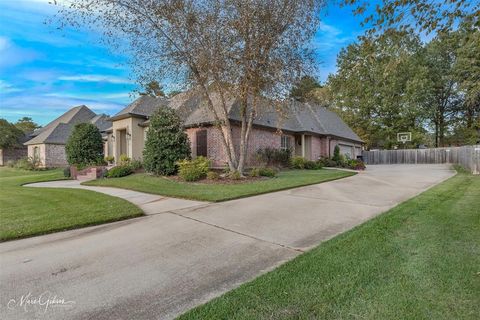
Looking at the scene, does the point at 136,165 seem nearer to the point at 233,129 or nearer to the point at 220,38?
the point at 233,129

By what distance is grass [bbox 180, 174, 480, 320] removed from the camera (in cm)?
242

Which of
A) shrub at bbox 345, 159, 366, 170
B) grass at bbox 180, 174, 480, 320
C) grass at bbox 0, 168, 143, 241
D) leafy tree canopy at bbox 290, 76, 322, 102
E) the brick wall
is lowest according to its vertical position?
grass at bbox 180, 174, 480, 320

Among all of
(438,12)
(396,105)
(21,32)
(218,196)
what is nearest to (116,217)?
(218,196)

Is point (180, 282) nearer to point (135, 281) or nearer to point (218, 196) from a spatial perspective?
point (135, 281)

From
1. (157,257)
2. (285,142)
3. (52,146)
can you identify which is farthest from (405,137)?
(52,146)

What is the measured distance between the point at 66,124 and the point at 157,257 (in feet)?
96.7

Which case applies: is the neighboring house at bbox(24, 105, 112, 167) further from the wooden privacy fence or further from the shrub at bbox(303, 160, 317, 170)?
the wooden privacy fence

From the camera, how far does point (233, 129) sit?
15.3 m

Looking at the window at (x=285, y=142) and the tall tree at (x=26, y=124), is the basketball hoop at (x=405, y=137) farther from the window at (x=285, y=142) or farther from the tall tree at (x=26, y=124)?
the tall tree at (x=26, y=124)

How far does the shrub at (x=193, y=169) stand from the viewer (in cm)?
1209

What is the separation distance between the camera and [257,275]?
3250mm

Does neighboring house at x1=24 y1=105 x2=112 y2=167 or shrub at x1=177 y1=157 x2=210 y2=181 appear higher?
neighboring house at x1=24 y1=105 x2=112 y2=167

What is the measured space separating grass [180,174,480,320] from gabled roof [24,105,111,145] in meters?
23.3

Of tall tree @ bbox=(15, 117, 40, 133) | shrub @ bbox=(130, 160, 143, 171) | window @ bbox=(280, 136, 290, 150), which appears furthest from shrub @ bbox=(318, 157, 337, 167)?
tall tree @ bbox=(15, 117, 40, 133)
